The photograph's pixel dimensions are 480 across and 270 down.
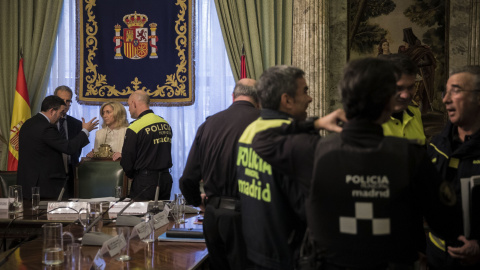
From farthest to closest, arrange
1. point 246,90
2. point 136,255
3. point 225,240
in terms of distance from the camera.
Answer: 1. point 246,90
2. point 225,240
3. point 136,255

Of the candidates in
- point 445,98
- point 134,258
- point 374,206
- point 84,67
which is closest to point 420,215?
point 374,206

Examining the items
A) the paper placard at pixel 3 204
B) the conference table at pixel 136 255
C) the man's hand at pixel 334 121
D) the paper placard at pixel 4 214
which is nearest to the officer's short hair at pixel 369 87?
the man's hand at pixel 334 121

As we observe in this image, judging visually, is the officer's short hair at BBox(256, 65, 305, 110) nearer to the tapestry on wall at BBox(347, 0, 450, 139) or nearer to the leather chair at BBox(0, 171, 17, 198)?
the leather chair at BBox(0, 171, 17, 198)

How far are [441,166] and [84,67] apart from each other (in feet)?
18.1

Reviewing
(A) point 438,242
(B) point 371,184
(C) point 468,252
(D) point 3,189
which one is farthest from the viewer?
(D) point 3,189

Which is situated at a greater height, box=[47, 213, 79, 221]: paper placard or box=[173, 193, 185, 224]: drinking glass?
A: box=[173, 193, 185, 224]: drinking glass

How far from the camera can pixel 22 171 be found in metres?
5.01

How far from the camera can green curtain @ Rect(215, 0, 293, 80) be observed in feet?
21.2

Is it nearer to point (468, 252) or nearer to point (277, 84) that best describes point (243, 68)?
point (277, 84)

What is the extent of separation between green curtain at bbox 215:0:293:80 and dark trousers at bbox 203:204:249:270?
383 cm

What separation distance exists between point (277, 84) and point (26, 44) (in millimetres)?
5731

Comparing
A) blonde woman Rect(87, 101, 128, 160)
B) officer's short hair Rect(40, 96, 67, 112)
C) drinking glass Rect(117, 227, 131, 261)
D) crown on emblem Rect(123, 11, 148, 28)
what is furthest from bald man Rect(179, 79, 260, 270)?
crown on emblem Rect(123, 11, 148, 28)

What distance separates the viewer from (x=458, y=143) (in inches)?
97.9

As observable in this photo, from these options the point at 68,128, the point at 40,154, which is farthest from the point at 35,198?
the point at 68,128
